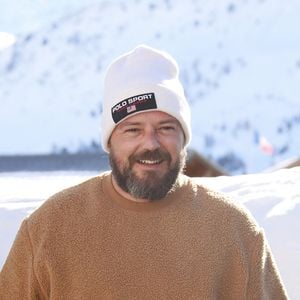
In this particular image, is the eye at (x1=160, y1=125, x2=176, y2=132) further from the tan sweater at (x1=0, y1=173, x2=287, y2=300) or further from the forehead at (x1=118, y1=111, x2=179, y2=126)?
the tan sweater at (x1=0, y1=173, x2=287, y2=300)

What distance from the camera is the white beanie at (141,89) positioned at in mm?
1511

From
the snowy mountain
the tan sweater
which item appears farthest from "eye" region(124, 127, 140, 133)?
the snowy mountain

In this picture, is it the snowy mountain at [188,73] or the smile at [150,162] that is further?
the snowy mountain at [188,73]

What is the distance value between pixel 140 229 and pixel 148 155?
5.3 inches

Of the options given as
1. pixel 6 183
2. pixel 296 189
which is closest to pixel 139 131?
pixel 296 189

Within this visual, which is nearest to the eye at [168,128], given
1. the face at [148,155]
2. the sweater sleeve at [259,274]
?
the face at [148,155]

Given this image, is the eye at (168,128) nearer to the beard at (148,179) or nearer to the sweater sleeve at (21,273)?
the beard at (148,179)

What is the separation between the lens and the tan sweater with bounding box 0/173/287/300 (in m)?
1.50

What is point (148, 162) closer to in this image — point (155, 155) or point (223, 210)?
point (155, 155)

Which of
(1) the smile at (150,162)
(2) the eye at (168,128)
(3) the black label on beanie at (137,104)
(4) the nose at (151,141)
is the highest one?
(3) the black label on beanie at (137,104)

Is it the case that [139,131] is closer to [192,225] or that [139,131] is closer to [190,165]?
[192,225]

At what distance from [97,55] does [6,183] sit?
→ 916 inches

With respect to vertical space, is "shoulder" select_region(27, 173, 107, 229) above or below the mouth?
below

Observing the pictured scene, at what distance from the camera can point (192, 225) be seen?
1.53m
